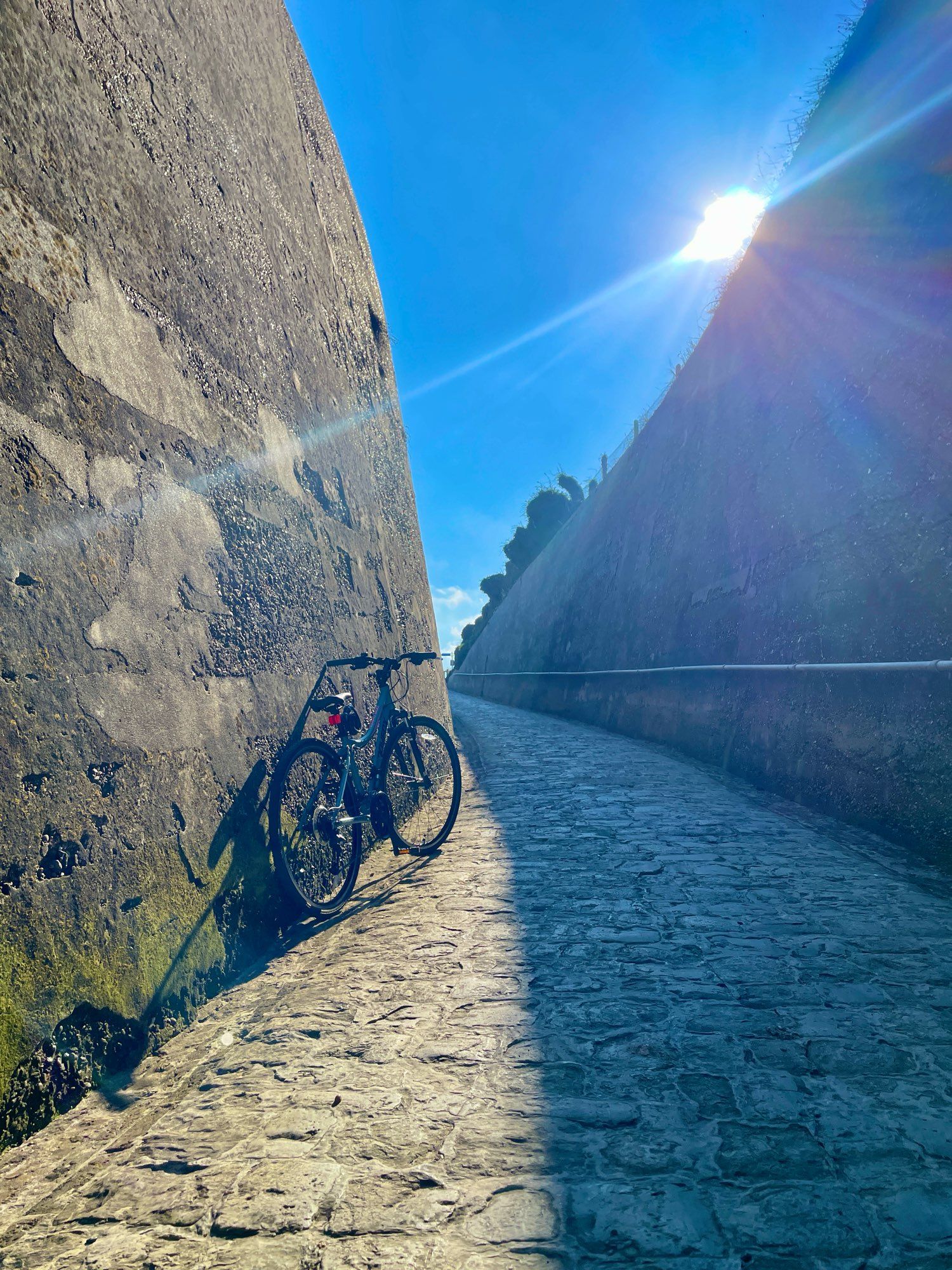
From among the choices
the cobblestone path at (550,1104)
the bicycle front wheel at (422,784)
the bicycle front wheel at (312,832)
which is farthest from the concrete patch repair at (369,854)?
the bicycle front wheel at (422,784)

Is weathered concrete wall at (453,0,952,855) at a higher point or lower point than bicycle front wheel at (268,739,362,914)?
higher

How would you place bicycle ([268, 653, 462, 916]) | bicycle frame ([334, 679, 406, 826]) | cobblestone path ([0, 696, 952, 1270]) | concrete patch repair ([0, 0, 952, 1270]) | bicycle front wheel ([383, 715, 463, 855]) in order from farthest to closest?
bicycle front wheel ([383, 715, 463, 855]) → bicycle frame ([334, 679, 406, 826]) → bicycle ([268, 653, 462, 916]) → concrete patch repair ([0, 0, 952, 1270]) → cobblestone path ([0, 696, 952, 1270])

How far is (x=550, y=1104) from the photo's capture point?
181cm

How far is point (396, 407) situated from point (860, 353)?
198 inches

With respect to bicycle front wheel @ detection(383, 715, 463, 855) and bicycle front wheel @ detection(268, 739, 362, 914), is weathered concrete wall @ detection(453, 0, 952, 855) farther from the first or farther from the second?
bicycle front wheel @ detection(268, 739, 362, 914)

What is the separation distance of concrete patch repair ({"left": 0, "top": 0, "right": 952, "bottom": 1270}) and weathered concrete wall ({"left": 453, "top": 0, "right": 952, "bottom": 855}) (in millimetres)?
44

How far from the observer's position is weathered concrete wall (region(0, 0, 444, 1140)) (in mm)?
1977

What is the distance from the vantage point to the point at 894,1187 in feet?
4.77

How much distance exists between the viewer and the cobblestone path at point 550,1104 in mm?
1392

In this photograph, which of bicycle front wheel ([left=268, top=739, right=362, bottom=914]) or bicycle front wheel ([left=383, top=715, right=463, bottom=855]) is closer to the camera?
bicycle front wheel ([left=268, top=739, right=362, bottom=914])

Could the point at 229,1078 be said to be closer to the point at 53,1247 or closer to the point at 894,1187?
the point at 53,1247

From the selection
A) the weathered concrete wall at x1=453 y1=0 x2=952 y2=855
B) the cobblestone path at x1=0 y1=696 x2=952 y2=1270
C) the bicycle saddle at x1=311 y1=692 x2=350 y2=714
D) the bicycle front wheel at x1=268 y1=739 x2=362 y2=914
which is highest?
the weathered concrete wall at x1=453 y1=0 x2=952 y2=855

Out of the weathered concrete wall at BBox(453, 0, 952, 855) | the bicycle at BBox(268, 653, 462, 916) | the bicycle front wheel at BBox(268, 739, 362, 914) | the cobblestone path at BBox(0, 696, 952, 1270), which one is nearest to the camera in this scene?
the cobblestone path at BBox(0, 696, 952, 1270)

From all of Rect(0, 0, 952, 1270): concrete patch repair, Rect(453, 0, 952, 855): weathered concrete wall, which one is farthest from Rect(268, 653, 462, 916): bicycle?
Rect(453, 0, 952, 855): weathered concrete wall
